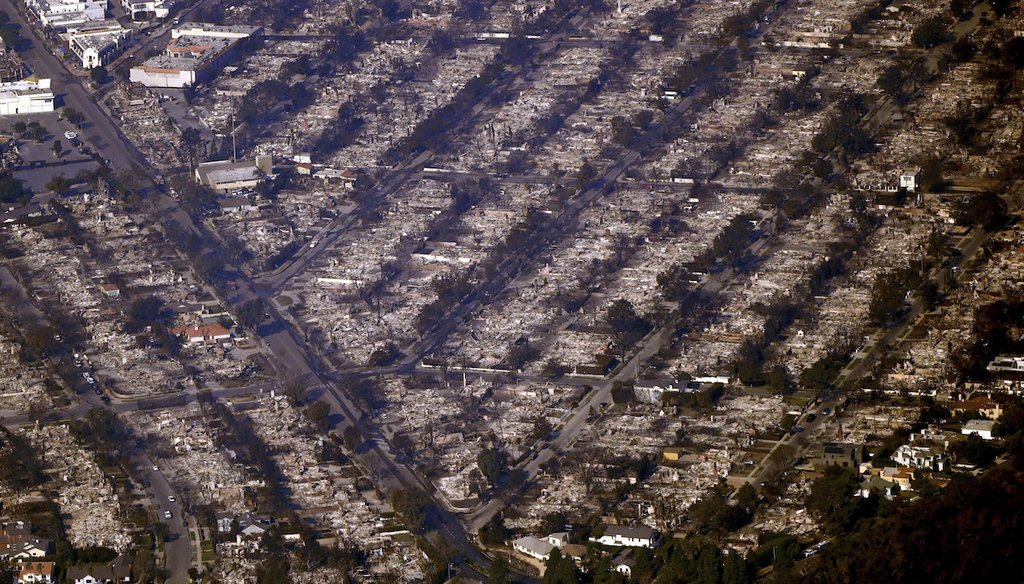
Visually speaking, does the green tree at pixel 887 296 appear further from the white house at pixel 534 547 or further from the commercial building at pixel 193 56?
the commercial building at pixel 193 56

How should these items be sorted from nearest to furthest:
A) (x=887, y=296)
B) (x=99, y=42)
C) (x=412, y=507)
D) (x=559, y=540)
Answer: (x=559, y=540)
(x=412, y=507)
(x=887, y=296)
(x=99, y=42)

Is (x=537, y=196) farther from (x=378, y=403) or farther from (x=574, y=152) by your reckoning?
(x=378, y=403)

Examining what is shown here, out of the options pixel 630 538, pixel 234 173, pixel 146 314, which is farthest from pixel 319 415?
pixel 234 173

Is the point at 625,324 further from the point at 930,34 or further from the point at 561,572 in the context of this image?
the point at 930,34

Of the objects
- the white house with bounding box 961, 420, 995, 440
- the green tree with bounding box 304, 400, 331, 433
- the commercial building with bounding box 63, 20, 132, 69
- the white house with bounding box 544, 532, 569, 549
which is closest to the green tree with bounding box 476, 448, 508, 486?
the white house with bounding box 544, 532, 569, 549

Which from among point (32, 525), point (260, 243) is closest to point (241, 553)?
point (32, 525)

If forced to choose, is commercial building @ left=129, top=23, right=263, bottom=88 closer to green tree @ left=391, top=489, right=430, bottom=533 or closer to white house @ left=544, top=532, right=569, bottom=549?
green tree @ left=391, top=489, right=430, bottom=533
